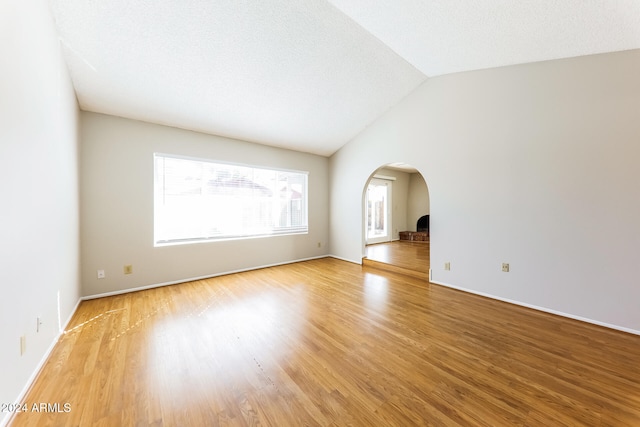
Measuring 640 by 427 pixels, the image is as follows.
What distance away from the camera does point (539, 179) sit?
2838 millimetres

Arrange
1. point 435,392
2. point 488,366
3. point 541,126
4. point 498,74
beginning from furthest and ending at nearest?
point 498,74
point 541,126
point 488,366
point 435,392

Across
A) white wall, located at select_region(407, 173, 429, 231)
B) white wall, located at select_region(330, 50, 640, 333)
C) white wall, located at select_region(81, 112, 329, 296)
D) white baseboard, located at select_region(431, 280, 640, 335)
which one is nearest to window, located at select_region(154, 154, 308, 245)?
white wall, located at select_region(81, 112, 329, 296)

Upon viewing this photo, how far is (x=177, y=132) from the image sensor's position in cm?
377

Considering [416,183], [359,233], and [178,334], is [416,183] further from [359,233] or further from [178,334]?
[178,334]

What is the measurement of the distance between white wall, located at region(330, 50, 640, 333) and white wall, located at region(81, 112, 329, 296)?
11.6 ft

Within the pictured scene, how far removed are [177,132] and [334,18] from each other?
9.26 ft

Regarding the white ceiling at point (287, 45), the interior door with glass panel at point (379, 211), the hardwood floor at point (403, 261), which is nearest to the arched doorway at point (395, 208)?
the interior door with glass panel at point (379, 211)

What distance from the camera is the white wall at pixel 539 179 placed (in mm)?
2393

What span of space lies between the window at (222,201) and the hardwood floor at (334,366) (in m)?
1.26

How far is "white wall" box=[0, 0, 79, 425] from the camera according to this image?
1323mm

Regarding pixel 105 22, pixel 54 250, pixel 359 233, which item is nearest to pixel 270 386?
pixel 54 250

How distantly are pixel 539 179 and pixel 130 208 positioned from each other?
5353 millimetres

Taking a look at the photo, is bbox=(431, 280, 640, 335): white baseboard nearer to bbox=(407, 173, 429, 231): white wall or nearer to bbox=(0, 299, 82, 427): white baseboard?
bbox=(0, 299, 82, 427): white baseboard

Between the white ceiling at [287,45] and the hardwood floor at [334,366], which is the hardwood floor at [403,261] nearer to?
the hardwood floor at [334,366]
